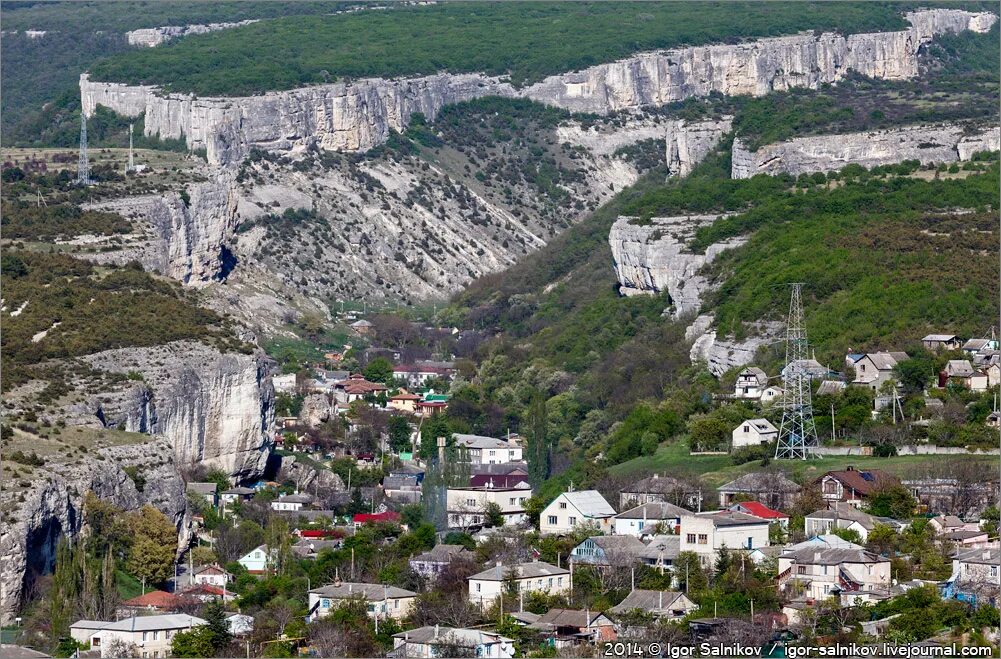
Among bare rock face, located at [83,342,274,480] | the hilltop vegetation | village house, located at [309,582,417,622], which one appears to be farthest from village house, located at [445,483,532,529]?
the hilltop vegetation

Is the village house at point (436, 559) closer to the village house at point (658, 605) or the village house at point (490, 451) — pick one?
the village house at point (658, 605)

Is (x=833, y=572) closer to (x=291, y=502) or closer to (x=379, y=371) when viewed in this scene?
(x=291, y=502)

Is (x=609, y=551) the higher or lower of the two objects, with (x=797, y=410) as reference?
lower

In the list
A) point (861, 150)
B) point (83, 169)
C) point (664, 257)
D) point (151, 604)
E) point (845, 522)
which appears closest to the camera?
point (151, 604)

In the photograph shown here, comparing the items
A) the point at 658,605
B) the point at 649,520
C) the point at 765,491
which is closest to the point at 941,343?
the point at 765,491

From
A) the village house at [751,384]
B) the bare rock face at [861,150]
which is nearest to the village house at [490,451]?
the village house at [751,384]

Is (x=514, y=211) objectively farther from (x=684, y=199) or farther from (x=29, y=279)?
(x=29, y=279)

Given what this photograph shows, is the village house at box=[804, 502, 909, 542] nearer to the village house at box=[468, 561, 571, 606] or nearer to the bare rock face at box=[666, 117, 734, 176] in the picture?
the village house at box=[468, 561, 571, 606]
